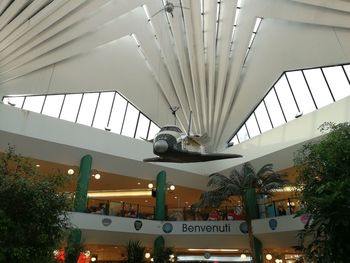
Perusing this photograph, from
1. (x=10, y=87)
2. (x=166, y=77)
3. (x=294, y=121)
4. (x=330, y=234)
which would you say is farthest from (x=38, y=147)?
(x=330, y=234)

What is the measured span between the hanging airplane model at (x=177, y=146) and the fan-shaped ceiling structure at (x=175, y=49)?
23.2 feet

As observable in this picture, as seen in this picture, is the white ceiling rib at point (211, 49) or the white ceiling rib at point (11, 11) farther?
the white ceiling rib at point (211, 49)

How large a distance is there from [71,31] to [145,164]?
8.29 m

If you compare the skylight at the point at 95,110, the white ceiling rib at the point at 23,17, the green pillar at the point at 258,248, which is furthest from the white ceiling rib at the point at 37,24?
the green pillar at the point at 258,248

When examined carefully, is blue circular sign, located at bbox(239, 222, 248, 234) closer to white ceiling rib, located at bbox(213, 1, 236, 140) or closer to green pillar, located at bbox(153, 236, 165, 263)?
green pillar, located at bbox(153, 236, 165, 263)

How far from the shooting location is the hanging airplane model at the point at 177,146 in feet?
36.2

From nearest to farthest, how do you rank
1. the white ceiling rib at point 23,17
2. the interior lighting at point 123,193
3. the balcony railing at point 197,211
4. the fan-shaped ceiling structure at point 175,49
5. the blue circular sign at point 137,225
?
the white ceiling rib at point 23,17 < the fan-shaped ceiling structure at point 175,49 < the balcony railing at point 197,211 < the blue circular sign at point 137,225 < the interior lighting at point 123,193

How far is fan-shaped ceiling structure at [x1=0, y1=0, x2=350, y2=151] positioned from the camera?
15.3 meters

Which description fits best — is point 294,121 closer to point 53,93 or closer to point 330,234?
point 330,234

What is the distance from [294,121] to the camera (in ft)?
57.0

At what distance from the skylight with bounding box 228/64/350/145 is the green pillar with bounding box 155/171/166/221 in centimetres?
495

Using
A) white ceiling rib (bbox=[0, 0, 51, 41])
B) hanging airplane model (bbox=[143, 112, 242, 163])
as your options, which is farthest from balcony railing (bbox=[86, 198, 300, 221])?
white ceiling rib (bbox=[0, 0, 51, 41])

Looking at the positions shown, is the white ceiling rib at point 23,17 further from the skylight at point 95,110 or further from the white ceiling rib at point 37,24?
the skylight at point 95,110

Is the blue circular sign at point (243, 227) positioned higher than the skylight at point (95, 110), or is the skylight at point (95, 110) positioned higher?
the skylight at point (95, 110)
